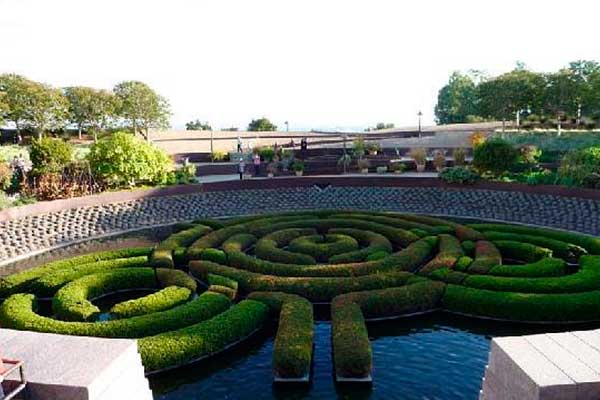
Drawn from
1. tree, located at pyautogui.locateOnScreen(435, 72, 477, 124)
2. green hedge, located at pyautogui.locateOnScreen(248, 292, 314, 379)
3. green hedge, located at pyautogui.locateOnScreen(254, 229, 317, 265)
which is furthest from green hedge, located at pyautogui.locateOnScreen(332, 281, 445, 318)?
tree, located at pyautogui.locateOnScreen(435, 72, 477, 124)

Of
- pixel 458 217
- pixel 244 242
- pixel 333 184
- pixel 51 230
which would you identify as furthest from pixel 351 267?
pixel 51 230

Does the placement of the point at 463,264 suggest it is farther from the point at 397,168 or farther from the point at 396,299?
the point at 397,168

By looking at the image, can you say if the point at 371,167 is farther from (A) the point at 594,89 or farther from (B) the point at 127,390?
(B) the point at 127,390

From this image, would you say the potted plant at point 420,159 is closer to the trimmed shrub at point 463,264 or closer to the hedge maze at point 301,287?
the hedge maze at point 301,287

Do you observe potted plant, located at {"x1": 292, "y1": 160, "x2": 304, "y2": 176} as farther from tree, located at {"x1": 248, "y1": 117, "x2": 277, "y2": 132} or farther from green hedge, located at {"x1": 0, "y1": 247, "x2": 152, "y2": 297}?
tree, located at {"x1": 248, "y1": 117, "x2": 277, "y2": 132}

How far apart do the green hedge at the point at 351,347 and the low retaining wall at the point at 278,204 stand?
55.3 feet

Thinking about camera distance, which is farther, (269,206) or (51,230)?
(269,206)

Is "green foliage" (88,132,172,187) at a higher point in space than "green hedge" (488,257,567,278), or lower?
higher

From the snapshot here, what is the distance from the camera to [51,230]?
1107 inches

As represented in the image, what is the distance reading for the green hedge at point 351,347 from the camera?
1261 cm

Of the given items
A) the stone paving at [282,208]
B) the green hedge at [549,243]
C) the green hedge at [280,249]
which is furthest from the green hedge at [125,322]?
the green hedge at [549,243]

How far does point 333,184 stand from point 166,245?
1447 cm

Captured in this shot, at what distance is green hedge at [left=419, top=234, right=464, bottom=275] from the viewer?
63.4ft

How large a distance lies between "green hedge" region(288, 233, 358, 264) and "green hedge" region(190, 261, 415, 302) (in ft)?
12.4
